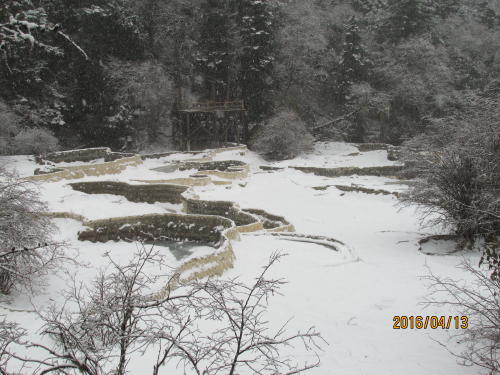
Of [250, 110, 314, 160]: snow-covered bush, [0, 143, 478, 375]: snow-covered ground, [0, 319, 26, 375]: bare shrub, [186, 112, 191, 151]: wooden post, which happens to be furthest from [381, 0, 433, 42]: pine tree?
[0, 319, 26, 375]: bare shrub

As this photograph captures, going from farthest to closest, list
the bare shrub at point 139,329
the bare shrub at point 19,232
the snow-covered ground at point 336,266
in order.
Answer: the bare shrub at point 19,232 → the snow-covered ground at point 336,266 → the bare shrub at point 139,329

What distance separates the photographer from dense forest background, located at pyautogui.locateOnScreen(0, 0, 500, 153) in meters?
33.8

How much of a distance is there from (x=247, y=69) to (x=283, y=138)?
859cm

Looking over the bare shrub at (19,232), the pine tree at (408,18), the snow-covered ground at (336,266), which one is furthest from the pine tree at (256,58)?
the bare shrub at (19,232)

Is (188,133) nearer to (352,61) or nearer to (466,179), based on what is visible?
(352,61)

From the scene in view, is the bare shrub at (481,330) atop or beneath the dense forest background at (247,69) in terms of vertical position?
beneath

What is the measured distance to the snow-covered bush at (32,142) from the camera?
26797mm

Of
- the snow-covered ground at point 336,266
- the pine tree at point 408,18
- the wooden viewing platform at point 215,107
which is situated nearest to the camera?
the snow-covered ground at point 336,266

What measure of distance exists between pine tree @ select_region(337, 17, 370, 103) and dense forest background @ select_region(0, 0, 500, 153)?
0.11m

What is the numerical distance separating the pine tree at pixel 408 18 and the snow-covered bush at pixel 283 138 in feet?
50.7

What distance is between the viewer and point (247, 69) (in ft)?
122

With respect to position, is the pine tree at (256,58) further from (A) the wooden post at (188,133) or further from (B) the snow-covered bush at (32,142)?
(B) the snow-covered bush at (32,142)
